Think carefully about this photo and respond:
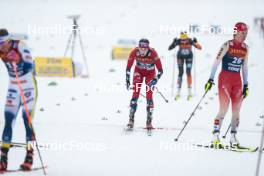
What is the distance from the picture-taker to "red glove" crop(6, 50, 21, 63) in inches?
257

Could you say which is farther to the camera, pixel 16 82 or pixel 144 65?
pixel 144 65

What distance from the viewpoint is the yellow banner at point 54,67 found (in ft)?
49.5

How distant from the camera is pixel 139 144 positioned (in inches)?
328

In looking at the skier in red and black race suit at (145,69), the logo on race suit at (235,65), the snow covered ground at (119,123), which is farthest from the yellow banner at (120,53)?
the logo on race suit at (235,65)

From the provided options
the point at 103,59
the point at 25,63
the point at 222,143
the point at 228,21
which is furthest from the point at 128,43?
the point at 25,63

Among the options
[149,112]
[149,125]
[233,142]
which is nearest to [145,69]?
[149,112]

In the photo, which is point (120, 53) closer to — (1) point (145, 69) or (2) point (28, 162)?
(1) point (145, 69)

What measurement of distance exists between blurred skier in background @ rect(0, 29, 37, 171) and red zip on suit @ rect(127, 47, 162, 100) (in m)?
2.75

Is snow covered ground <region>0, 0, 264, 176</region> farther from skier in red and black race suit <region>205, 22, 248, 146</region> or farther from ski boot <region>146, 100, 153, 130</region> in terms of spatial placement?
skier in red and black race suit <region>205, 22, 248, 146</region>

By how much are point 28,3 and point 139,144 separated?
26.6m

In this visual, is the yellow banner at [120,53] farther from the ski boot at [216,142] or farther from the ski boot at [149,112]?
the ski boot at [216,142]

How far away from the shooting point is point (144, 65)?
29.3ft

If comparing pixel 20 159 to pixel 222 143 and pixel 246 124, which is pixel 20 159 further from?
pixel 246 124

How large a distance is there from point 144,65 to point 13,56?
3271 millimetres
